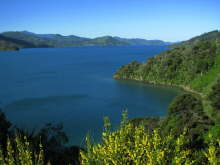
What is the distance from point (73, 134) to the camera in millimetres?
30047

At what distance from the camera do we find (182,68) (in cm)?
6750

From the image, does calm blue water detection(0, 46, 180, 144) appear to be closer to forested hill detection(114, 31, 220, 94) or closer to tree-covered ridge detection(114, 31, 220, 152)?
tree-covered ridge detection(114, 31, 220, 152)

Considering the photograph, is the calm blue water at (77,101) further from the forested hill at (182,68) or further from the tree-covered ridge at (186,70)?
the forested hill at (182,68)

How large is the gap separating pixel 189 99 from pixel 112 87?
105ft

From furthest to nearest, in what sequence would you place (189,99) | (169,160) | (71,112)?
(71,112) → (189,99) → (169,160)

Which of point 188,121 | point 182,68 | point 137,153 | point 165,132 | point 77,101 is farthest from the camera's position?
point 182,68

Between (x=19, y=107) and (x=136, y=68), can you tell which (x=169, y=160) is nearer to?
(x=19, y=107)

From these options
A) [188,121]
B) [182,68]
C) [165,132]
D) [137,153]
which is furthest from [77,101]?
[137,153]

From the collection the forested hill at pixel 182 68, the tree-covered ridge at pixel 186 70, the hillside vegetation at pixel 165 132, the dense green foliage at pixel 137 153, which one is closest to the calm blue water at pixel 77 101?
the tree-covered ridge at pixel 186 70

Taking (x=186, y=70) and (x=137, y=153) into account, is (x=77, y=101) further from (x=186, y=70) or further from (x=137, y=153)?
(x=137, y=153)

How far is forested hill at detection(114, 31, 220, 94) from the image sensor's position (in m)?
59.3

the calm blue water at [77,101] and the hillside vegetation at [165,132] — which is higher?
the hillside vegetation at [165,132]

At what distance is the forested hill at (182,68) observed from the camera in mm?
59300

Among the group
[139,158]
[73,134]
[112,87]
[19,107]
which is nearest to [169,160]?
[139,158]
